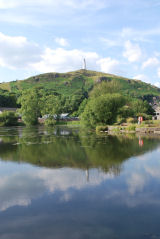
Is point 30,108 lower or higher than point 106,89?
lower

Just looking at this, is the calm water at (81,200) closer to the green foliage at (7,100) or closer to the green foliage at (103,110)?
the green foliage at (103,110)

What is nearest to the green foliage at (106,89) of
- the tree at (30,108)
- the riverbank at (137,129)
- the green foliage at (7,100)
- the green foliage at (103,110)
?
the tree at (30,108)

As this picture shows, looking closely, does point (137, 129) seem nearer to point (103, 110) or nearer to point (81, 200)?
point (103, 110)

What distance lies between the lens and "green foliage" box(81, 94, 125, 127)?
56.3 meters

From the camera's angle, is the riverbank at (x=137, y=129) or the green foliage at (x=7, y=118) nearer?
the riverbank at (x=137, y=129)

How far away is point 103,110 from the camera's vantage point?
185ft

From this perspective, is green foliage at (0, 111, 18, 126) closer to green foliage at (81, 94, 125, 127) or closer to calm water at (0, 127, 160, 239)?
green foliage at (81, 94, 125, 127)

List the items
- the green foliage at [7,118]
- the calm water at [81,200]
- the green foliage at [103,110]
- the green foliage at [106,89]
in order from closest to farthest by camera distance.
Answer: the calm water at [81,200], the green foliage at [103,110], the green foliage at [7,118], the green foliage at [106,89]

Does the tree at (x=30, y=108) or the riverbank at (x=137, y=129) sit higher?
the tree at (x=30, y=108)

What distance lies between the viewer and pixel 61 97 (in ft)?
526

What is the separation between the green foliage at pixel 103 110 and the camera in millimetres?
56281

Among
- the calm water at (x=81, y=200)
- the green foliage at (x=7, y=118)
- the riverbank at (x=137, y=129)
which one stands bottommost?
the calm water at (x=81, y=200)

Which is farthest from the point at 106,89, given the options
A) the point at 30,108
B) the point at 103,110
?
the point at 103,110

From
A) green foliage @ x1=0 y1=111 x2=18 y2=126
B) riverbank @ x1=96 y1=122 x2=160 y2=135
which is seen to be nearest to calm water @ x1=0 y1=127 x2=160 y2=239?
riverbank @ x1=96 y1=122 x2=160 y2=135
